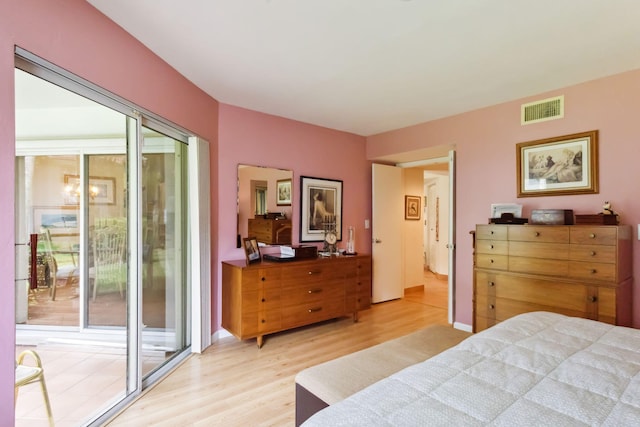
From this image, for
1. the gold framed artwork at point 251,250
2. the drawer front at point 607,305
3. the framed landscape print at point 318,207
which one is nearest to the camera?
the drawer front at point 607,305

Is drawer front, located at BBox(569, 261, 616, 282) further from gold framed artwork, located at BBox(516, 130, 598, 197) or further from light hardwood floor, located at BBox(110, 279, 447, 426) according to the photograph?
light hardwood floor, located at BBox(110, 279, 447, 426)

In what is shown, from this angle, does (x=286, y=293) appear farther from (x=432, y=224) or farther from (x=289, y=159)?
(x=432, y=224)

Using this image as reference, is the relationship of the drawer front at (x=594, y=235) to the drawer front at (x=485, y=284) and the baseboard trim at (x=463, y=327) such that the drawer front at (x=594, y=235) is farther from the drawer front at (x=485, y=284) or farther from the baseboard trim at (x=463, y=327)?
the baseboard trim at (x=463, y=327)

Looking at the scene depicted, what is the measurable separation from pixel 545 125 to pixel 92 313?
473 cm

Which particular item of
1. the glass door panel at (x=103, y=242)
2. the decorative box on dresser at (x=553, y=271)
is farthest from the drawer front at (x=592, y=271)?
the glass door panel at (x=103, y=242)

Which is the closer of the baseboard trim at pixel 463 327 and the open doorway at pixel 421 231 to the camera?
the baseboard trim at pixel 463 327

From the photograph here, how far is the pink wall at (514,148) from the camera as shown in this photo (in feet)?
8.43

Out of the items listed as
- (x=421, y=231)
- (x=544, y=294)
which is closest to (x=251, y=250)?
(x=544, y=294)

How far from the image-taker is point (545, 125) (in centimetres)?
302

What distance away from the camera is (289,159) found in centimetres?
388

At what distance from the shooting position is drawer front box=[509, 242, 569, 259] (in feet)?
8.25

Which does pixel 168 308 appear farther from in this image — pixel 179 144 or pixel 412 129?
pixel 412 129

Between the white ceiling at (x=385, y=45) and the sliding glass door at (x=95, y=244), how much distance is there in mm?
665

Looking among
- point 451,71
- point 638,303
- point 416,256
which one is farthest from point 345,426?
point 416,256
